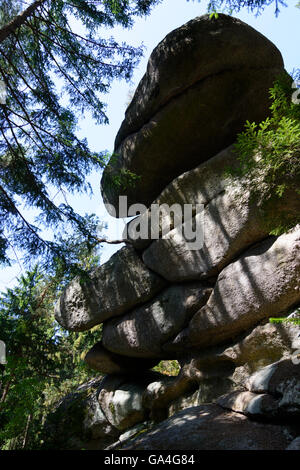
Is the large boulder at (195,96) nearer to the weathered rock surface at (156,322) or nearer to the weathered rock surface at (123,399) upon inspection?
the weathered rock surface at (156,322)

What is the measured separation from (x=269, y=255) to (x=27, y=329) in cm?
730

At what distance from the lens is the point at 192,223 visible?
7.32 meters

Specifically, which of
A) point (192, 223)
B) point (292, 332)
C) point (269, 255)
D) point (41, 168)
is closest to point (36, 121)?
point (41, 168)

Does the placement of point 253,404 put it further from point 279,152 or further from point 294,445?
point 279,152

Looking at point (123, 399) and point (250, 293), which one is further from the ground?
point (250, 293)

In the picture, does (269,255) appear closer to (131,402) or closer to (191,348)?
(191,348)

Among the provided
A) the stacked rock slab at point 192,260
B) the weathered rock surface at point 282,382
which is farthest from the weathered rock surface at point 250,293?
the weathered rock surface at point 282,382

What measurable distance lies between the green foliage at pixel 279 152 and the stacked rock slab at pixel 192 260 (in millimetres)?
1274

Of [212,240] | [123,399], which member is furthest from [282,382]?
[123,399]

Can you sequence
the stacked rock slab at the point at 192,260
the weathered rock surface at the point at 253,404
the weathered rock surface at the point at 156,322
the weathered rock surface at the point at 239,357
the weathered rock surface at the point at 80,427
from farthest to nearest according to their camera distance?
the weathered rock surface at the point at 80,427, the weathered rock surface at the point at 156,322, the stacked rock slab at the point at 192,260, the weathered rock surface at the point at 239,357, the weathered rock surface at the point at 253,404

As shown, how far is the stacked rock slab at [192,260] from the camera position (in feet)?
19.5

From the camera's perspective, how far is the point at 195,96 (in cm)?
720

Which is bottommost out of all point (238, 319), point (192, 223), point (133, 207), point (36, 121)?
point (238, 319)

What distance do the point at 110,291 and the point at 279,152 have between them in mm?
6577
